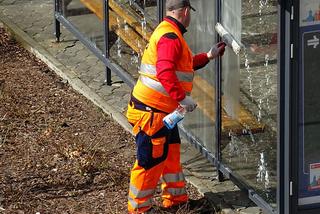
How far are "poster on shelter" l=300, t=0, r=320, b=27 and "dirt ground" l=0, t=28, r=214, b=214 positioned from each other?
1787mm

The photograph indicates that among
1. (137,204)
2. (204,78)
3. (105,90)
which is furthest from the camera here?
(105,90)

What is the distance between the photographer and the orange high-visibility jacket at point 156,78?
7285 mm

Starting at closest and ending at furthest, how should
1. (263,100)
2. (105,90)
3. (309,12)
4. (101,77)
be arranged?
1. (309,12)
2. (263,100)
3. (105,90)
4. (101,77)

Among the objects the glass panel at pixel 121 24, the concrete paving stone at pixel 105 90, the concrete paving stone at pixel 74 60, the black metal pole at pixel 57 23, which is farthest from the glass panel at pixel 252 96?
the black metal pole at pixel 57 23

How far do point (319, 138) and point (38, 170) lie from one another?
2514 mm

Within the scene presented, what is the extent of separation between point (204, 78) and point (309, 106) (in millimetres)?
1460

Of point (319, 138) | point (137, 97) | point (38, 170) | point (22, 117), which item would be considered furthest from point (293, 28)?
point (22, 117)

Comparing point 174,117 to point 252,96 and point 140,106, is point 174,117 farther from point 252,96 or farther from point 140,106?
point 252,96

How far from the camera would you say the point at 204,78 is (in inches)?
324

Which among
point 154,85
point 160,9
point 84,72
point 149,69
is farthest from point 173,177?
point 84,72

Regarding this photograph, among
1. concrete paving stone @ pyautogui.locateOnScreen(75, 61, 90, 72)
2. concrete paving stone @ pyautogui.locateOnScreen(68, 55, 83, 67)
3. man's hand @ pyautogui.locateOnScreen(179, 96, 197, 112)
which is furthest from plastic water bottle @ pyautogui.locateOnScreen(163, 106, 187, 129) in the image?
concrete paving stone @ pyautogui.locateOnScreen(68, 55, 83, 67)

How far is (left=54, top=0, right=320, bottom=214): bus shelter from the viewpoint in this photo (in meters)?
6.79

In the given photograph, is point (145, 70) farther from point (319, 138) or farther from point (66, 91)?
point (66, 91)

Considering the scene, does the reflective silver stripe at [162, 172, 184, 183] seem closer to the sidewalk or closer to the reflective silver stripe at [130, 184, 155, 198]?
the reflective silver stripe at [130, 184, 155, 198]
